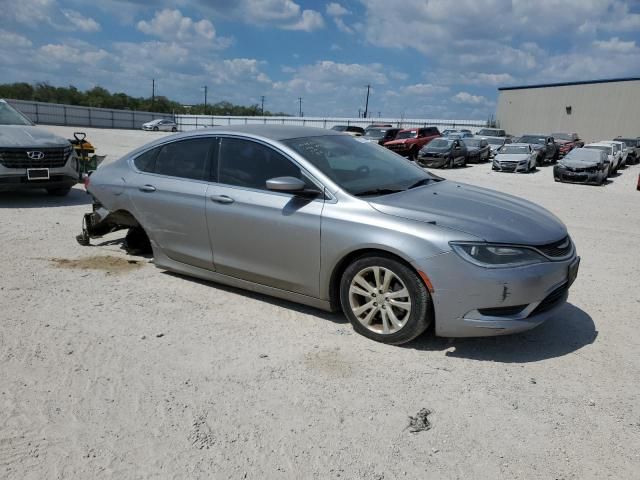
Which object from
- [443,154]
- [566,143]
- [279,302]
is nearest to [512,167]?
[443,154]

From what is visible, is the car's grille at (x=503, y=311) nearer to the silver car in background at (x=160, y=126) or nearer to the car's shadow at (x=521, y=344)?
the car's shadow at (x=521, y=344)

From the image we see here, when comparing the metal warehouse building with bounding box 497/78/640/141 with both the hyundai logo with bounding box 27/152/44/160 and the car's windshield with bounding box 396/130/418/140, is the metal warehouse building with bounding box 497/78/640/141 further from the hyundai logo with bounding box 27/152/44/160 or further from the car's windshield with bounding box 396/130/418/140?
the hyundai logo with bounding box 27/152/44/160

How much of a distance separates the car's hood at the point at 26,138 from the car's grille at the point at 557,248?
8.34m

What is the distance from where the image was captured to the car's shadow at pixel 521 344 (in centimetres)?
371

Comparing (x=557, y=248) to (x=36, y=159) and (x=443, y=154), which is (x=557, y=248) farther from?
(x=443, y=154)

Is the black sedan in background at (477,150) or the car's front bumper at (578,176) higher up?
the black sedan in background at (477,150)

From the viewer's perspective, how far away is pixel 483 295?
341cm

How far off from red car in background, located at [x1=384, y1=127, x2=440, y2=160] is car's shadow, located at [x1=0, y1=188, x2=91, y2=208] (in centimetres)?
1940

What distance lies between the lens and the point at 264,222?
4223mm

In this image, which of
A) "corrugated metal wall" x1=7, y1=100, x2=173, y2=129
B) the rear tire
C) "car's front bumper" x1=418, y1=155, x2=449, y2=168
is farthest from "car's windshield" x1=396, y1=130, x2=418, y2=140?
"corrugated metal wall" x1=7, y1=100, x2=173, y2=129

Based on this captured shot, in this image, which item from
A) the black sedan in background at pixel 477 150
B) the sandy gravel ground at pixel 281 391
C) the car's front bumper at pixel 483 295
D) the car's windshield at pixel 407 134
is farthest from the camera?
the car's windshield at pixel 407 134

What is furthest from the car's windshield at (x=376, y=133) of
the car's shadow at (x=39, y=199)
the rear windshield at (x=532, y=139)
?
the car's shadow at (x=39, y=199)

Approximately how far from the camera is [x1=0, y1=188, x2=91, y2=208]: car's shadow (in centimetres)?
904

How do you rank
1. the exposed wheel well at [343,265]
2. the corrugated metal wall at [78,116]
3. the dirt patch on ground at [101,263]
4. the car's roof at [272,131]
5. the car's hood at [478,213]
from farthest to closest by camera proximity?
the corrugated metal wall at [78,116], the dirt patch on ground at [101,263], the car's roof at [272,131], the exposed wheel well at [343,265], the car's hood at [478,213]
